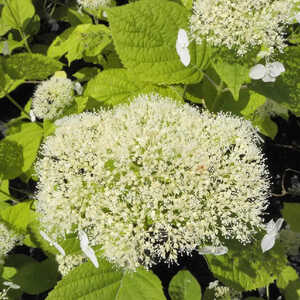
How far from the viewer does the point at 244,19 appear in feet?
3.65

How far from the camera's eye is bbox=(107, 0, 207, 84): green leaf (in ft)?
4.18

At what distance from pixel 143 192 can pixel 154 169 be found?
0.27 feet

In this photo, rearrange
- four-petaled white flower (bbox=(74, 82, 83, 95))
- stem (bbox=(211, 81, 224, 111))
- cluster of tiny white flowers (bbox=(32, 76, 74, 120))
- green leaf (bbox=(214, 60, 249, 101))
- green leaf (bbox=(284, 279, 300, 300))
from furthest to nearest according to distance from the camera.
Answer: four-petaled white flower (bbox=(74, 82, 83, 95))
cluster of tiny white flowers (bbox=(32, 76, 74, 120))
green leaf (bbox=(284, 279, 300, 300))
stem (bbox=(211, 81, 224, 111))
green leaf (bbox=(214, 60, 249, 101))

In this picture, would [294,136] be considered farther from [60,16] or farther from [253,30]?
[60,16]

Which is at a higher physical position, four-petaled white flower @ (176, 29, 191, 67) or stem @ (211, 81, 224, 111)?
four-petaled white flower @ (176, 29, 191, 67)

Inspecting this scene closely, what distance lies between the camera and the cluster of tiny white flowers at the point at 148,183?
1059mm

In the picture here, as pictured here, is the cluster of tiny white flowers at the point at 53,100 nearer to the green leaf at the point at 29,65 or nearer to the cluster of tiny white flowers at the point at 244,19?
the green leaf at the point at 29,65

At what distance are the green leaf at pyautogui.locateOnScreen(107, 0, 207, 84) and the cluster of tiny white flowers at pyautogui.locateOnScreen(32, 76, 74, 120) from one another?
580 mm

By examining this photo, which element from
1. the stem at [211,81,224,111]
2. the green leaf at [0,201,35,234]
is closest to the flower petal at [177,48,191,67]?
the stem at [211,81,224,111]

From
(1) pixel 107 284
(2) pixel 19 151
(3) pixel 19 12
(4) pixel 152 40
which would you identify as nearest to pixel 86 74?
(3) pixel 19 12

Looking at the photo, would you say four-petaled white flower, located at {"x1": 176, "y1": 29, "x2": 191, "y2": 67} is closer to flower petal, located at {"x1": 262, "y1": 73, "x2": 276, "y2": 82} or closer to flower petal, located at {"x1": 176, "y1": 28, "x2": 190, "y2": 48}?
flower petal, located at {"x1": 176, "y1": 28, "x2": 190, "y2": 48}

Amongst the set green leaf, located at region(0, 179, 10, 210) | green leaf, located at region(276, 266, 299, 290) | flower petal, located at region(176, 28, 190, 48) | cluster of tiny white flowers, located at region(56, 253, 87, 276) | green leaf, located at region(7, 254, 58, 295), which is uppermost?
flower petal, located at region(176, 28, 190, 48)

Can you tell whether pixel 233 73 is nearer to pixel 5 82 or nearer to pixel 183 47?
pixel 183 47

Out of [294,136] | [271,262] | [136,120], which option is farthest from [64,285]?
[294,136]
